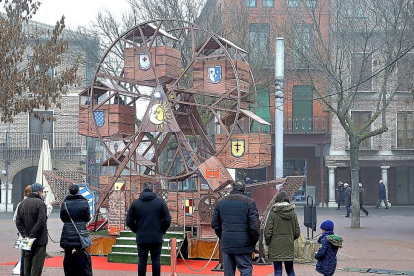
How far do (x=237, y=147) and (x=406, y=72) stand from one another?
10393 millimetres

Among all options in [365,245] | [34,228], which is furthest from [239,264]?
[365,245]

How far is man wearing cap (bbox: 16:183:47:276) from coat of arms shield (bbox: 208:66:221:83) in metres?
6.82

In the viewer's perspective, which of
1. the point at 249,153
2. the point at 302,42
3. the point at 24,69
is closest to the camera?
the point at 249,153

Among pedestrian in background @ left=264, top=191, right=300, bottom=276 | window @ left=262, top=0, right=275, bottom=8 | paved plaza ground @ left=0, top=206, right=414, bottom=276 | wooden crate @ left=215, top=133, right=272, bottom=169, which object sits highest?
window @ left=262, top=0, right=275, bottom=8

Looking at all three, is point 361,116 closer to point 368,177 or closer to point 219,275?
point 368,177

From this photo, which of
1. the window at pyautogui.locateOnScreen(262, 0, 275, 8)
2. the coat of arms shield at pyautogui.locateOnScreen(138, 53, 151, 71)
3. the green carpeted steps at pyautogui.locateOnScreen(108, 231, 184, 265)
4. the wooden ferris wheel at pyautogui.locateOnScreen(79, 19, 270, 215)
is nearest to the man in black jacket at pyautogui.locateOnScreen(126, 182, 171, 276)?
the green carpeted steps at pyautogui.locateOnScreen(108, 231, 184, 265)

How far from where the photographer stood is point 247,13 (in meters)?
32.8

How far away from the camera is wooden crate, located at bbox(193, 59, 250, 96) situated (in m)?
16.6

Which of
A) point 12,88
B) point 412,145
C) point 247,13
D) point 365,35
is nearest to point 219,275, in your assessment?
point 12,88

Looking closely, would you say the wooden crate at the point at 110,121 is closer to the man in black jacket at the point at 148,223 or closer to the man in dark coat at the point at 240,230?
the man in black jacket at the point at 148,223

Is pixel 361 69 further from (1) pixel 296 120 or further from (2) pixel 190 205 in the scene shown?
(1) pixel 296 120

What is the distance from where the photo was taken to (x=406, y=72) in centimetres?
2425

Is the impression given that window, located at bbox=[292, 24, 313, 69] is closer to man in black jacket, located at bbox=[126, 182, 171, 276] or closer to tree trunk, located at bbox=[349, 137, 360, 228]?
tree trunk, located at bbox=[349, 137, 360, 228]

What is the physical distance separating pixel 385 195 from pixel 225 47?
24.8 m
